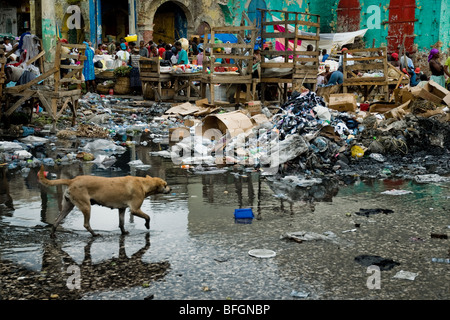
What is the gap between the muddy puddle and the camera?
3721 mm

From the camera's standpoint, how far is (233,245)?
15.2ft

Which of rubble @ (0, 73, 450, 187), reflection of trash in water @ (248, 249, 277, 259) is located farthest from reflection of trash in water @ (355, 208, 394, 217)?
reflection of trash in water @ (248, 249, 277, 259)

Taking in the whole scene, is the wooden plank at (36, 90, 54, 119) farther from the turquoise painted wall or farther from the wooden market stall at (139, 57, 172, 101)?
the turquoise painted wall

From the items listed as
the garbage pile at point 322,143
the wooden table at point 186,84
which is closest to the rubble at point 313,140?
the garbage pile at point 322,143

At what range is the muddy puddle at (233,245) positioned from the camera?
3721mm

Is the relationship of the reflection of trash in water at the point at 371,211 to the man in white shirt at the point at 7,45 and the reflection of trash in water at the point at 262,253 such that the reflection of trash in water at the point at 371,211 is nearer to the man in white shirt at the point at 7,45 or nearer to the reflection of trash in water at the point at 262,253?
the reflection of trash in water at the point at 262,253

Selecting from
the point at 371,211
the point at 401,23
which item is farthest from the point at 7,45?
the point at 401,23

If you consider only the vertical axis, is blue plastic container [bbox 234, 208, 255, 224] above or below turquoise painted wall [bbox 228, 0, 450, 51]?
below

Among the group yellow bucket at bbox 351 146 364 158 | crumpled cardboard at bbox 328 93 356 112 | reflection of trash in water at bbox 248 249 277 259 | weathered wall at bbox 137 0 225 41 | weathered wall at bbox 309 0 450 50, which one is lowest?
reflection of trash in water at bbox 248 249 277 259

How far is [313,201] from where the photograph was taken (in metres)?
6.23

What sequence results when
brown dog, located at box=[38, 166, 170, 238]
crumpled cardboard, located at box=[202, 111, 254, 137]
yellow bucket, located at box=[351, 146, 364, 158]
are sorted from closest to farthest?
brown dog, located at box=[38, 166, 170, 238], yellow bucket, located at box=[351, 146, 364, 158], crumpled cardboard, located at box=[202, 111, 254, 137]

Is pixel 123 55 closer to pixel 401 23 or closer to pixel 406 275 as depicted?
pixel 401 23
